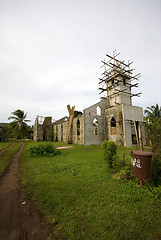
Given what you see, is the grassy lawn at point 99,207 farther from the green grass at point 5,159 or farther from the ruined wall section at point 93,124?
the ruined wall section at point 93,124

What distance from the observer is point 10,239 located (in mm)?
2100

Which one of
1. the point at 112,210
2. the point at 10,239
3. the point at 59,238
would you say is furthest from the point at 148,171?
the point at 10,239

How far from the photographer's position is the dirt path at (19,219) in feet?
7.19

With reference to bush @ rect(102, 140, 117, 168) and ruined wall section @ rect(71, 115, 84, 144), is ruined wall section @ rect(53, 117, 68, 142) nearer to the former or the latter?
ruined wall section @ rect(71, 115, 84, 144)

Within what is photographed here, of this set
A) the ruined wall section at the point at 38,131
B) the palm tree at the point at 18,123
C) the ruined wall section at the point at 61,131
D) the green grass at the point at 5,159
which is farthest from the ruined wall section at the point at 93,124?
the palm tree at the point at 18,123

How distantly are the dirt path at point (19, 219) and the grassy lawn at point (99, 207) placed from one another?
222 mm

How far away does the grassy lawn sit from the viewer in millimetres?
2182

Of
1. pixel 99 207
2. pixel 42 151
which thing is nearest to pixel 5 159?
pixel 42 151

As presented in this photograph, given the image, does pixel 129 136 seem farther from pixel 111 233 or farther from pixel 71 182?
pixel 111 233

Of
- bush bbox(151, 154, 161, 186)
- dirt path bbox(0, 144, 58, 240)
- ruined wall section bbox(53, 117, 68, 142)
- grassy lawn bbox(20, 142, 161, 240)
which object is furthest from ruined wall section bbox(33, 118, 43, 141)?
bush bbox(151, 154, 161, 186)

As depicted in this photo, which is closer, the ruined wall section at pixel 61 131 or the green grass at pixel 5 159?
the green grass at pixel 5 159

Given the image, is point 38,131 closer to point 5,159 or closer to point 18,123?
point 18,123

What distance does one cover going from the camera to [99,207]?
2.86 meters

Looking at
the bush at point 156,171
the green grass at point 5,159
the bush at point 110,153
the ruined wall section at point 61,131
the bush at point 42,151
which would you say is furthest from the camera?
the ruined wall section at point 61,131
